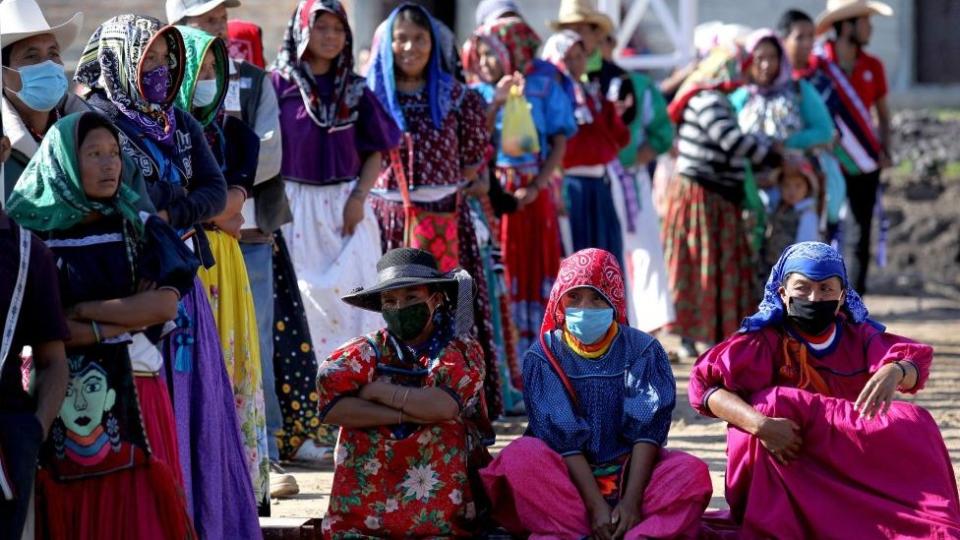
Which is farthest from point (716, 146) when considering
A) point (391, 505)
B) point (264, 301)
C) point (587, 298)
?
point (391, 505)

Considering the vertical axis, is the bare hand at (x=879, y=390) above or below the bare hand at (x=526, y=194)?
below

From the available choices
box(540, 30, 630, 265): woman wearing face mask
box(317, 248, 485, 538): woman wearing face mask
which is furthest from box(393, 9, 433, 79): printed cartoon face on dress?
box(317, 248, 485, 538): woman wearing face mask

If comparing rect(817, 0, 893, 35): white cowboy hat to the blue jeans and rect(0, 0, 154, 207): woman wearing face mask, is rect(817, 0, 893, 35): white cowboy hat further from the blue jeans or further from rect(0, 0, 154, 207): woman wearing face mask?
rect(0, 0, 154, 207): woman wearing face mask

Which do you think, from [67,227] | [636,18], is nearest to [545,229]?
[67,227]

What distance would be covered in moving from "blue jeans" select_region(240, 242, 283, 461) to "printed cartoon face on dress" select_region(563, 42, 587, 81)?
355 centimetres

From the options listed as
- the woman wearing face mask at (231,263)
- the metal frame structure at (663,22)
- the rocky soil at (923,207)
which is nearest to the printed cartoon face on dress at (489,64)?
the woman wearing face mask at (231,263)

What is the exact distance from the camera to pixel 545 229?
10.1 meters

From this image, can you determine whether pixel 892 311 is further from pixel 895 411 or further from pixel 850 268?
pixel 895 411

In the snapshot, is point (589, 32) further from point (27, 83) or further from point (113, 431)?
point (113, 431)

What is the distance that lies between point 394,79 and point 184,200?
2.79 metres

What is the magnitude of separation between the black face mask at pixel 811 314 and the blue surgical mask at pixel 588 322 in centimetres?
64

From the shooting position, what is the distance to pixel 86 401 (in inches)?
210

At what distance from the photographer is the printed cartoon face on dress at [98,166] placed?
5324 millimetres

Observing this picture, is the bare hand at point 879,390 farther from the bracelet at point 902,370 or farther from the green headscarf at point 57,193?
the green headscarf at point 57,193
